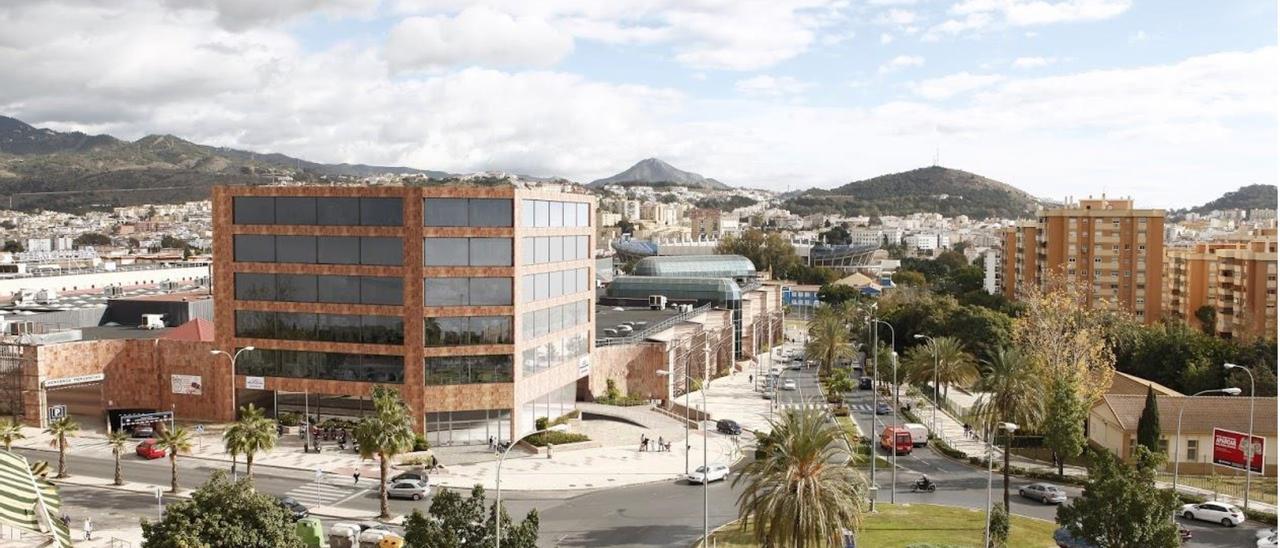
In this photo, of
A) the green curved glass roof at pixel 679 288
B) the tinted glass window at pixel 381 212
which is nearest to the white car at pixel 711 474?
the tinted glass window at pixel 381 212

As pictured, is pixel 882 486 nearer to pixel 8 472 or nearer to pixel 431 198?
pixel 431 198

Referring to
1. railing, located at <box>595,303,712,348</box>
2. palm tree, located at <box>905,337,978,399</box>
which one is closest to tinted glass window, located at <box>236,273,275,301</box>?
railing, located at <box>595,303,712,348</box>

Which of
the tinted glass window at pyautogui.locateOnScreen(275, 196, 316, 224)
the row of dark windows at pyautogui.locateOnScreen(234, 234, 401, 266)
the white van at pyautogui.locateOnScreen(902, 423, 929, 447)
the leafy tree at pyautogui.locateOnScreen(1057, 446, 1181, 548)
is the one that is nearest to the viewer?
the leafy tree at pyautogui.locateOnScreen(1057, 446, 1181, 548)

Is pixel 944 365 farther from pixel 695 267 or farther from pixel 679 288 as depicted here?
pixel 695 267

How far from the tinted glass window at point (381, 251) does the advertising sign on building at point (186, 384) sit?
15.9m

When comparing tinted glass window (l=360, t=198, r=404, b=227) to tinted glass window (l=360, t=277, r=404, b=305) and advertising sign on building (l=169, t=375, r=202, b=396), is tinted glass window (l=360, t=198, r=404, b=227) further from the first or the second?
advertising sign on building (l=169, t=375, r=202, b=396)

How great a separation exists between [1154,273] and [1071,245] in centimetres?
996

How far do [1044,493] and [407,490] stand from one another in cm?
3347

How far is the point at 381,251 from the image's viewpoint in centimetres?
6319

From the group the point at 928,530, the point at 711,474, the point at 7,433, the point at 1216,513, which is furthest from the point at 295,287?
the point at 1216,513

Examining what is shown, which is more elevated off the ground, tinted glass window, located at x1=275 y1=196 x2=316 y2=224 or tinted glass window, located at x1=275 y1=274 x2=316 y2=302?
tinted glass window, located at x1=275 y1=196 x2=316 y2=224

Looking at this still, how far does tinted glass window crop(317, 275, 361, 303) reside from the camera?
6397 centimetres

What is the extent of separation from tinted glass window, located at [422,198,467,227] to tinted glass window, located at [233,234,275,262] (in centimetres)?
1157

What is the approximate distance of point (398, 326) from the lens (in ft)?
208
